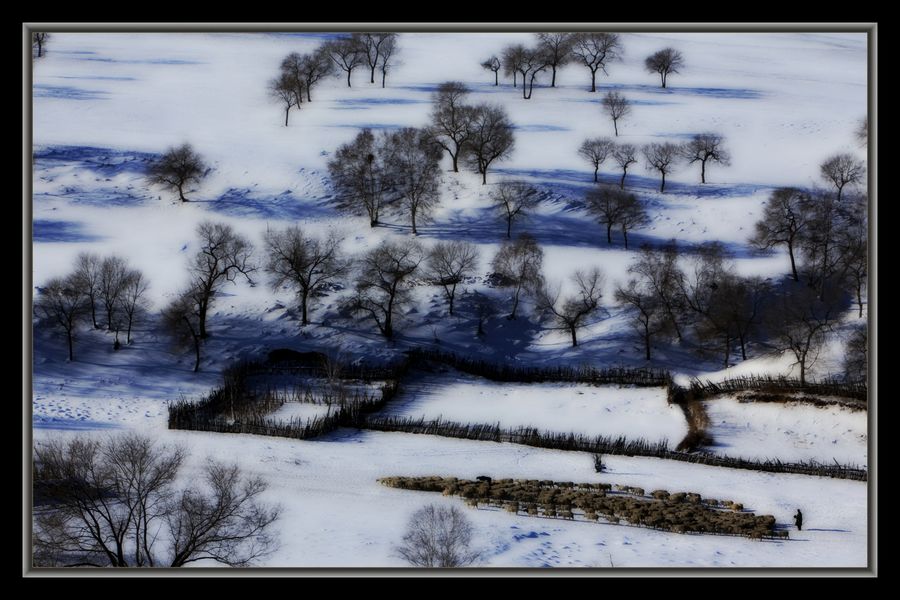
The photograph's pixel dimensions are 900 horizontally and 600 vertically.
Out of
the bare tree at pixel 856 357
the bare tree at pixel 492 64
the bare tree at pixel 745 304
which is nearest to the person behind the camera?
the bare tree at pixel 856 357

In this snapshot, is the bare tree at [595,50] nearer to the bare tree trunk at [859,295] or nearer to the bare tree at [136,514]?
the bare tree trunk at [859,295]

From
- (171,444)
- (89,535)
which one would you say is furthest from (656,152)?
(89,535)

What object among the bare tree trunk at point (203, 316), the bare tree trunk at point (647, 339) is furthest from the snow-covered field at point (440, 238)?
the bare tree trunk at point (203, 316)

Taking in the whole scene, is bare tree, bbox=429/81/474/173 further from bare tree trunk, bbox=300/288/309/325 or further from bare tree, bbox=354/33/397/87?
bare tree trunk, bbox=300/288/309/325

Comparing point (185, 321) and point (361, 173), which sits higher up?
point (361, 173)

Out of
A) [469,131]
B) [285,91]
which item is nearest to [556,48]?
[469,131]

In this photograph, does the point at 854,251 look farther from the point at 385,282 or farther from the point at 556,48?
the point at 385,282
